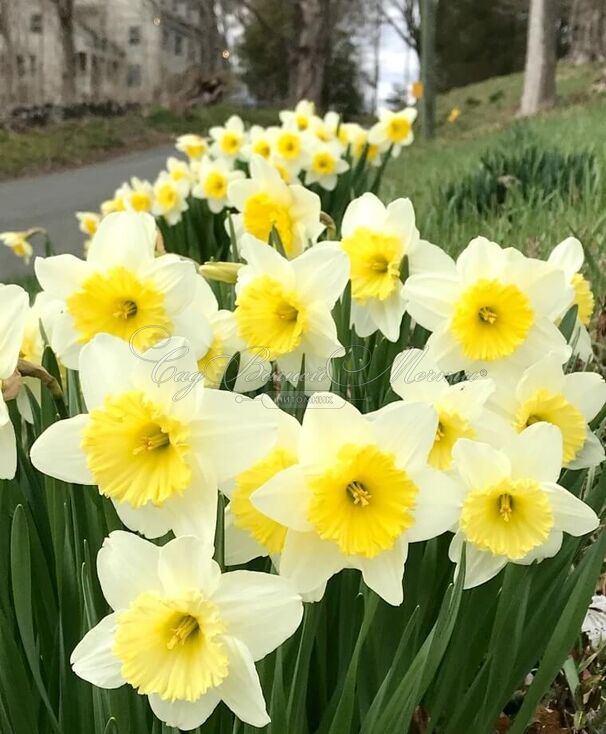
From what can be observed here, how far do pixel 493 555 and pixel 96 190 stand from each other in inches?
218

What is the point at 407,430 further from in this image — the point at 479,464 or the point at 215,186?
the point at 215,186

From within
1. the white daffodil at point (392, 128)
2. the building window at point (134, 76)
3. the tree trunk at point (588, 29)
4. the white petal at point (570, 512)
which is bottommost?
the white petal at point (570, 512)

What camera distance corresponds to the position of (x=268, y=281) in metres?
0.63

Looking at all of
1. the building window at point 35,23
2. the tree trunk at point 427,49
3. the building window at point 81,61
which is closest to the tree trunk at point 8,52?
the building window at point 35,23

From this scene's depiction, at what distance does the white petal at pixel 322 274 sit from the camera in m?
0.62

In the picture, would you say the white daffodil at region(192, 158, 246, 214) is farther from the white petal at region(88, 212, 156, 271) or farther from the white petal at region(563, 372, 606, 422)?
the white petal at region(563, 372, 606, 422)

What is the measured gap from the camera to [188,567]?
0.41 metres

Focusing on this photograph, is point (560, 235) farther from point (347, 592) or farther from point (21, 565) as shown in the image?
point (21, 565)

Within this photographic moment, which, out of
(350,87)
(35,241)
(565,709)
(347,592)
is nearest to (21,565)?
(347,592)

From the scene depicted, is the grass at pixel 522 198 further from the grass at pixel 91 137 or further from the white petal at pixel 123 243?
the grass at pixel 91 137

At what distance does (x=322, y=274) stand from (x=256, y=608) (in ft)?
1.03

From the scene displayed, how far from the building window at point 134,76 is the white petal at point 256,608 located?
31.5 feet

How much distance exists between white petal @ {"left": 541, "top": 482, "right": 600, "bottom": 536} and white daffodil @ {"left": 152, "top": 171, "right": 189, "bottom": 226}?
2045mm

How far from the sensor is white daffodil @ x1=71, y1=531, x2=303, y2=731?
16.1 inches
